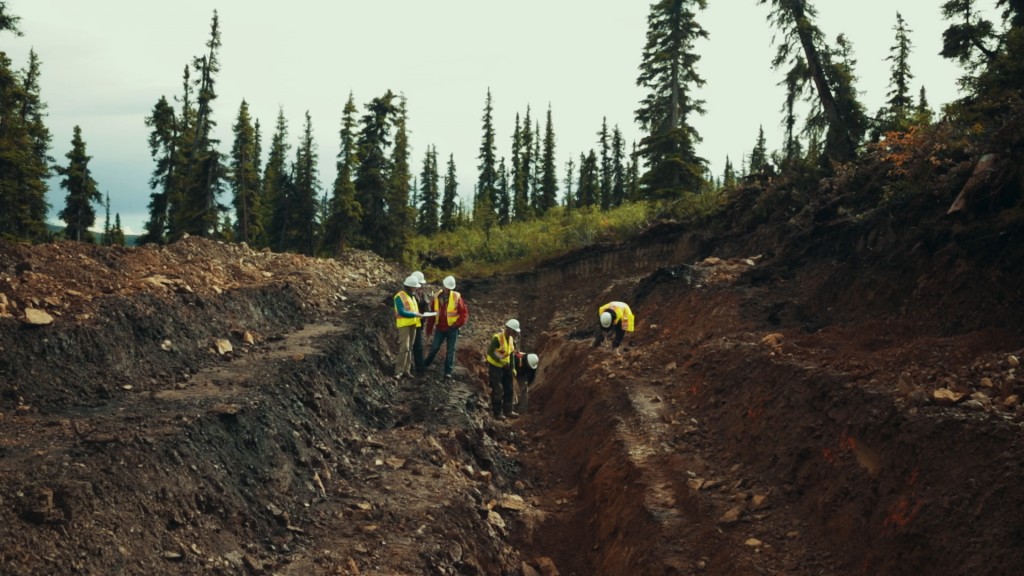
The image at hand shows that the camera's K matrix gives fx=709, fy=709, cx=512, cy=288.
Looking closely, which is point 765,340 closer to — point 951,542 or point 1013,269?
point 1013,269

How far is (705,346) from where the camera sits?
14094 mm

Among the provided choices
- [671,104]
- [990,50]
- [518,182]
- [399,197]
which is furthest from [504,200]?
[990,50]

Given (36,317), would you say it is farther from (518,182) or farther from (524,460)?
(518,182)

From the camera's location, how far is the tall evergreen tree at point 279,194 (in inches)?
2181

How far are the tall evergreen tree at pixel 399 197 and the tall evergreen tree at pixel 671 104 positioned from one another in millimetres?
15635

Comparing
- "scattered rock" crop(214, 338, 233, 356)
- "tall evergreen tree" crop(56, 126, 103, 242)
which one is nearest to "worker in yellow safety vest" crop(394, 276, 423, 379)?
"scattered rock" crop(214, 338, 233, 356)

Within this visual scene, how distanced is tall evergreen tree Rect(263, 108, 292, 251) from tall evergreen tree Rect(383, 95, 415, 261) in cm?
889

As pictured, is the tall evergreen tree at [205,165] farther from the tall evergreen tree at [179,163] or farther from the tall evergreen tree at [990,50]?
the tall evergreen tree at [990,50]

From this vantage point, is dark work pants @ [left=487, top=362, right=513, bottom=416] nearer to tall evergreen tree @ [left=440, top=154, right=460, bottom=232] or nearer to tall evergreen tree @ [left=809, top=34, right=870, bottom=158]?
tall evergreen tree @ [left=809, top=34, right=870, bottom=158]

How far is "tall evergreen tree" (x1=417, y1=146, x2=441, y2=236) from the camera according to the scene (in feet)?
242

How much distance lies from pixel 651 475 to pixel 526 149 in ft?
245

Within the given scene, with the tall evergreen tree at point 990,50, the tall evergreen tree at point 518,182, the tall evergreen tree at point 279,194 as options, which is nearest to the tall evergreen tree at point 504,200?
the tall evergreen tree at point 518,182

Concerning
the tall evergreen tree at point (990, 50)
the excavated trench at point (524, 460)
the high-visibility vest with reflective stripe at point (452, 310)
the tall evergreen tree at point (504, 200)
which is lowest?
the excavated trench at point (524, 460)

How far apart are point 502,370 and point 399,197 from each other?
37.8m
